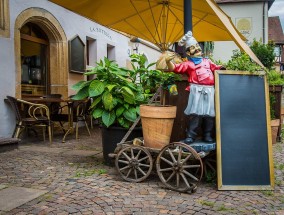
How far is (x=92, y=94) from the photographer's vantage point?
4852 millimetres

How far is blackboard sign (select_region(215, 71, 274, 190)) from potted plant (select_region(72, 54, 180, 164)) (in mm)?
1039

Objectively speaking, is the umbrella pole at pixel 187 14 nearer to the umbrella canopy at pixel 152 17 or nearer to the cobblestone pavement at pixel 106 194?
the umbrella canopy at pixel 152 17

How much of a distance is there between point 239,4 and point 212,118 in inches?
1077

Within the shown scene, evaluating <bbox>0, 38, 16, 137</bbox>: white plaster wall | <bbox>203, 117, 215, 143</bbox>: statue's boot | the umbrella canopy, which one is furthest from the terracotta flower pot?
<bbox>0, 38, 16, 137</bbox>: white plaster wall

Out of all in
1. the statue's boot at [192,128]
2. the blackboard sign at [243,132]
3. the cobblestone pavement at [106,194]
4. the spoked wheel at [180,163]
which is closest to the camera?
the cobblestone pavement at [106,194]

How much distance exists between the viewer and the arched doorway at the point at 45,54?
8.25m

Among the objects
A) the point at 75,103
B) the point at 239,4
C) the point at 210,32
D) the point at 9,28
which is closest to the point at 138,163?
the point at 75,103

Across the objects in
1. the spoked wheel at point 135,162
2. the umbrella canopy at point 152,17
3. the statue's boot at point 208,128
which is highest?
the umbrella canopy at point 152,17

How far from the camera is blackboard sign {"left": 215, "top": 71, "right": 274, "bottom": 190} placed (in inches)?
157

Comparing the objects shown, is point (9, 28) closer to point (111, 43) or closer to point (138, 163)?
point (138, 163)

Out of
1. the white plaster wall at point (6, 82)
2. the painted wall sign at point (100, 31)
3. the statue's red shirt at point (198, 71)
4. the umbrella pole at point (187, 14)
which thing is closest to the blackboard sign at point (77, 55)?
the painted wall sign at point (100, 31)

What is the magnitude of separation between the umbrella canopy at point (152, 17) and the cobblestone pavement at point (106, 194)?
3104 millimetres

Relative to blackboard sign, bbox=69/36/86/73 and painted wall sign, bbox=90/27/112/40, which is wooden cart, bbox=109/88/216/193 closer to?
blackboard sign, bbox=69/36/86/73

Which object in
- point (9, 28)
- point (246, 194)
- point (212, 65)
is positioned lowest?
point (246, 194)
